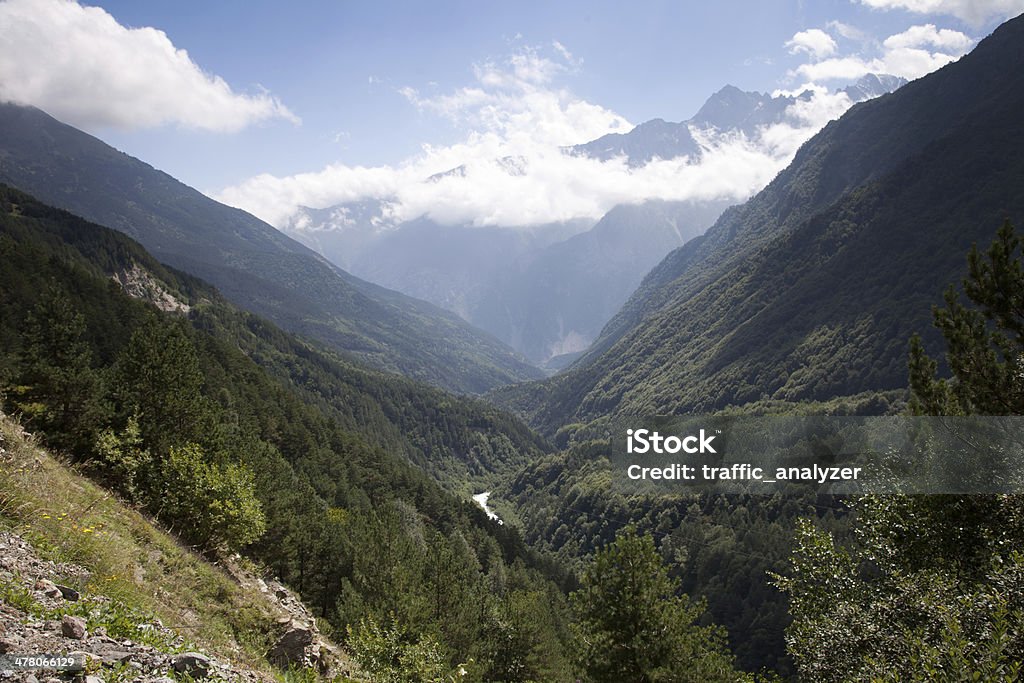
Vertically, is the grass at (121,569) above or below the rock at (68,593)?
below

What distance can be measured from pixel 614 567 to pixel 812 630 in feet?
37.7

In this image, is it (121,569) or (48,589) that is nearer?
(48,589)

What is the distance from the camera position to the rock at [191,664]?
9.88 m

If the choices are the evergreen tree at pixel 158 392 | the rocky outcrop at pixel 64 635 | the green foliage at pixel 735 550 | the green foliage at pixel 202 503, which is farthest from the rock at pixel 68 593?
the green foliage at pixel 735 550

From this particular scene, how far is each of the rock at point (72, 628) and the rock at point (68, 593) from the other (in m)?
1.83

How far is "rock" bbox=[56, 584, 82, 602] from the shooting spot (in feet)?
36.4

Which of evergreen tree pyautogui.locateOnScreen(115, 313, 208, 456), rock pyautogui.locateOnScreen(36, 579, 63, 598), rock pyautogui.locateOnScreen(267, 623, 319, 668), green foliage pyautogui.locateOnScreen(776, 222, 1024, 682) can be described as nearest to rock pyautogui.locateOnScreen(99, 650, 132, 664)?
rock pyautogui.locateOnScreen(36, 579, 63, 598)

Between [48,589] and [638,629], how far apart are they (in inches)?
986

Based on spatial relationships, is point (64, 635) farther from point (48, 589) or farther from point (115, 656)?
point (48, 589)

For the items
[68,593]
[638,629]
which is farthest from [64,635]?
[638,629]

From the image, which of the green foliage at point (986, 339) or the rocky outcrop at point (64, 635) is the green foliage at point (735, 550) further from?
the rocky outcrop at point (64, 635)

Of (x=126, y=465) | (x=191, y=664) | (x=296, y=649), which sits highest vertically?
(x=191, y=664)

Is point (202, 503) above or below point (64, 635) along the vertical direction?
below

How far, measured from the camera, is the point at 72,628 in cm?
945
